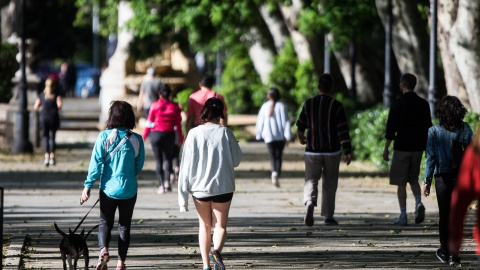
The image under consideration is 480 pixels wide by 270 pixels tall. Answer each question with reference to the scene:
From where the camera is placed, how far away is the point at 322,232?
12305mm

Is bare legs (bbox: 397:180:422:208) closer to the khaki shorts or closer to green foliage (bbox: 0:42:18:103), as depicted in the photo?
the khaki shorts

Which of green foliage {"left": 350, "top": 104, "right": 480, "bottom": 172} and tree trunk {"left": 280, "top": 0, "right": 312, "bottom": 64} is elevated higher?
tree trunk {"left": 280, "top": 0, "right": 312, "bottom": 64}

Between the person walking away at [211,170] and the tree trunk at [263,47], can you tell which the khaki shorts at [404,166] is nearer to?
the person walking away at [211,170]

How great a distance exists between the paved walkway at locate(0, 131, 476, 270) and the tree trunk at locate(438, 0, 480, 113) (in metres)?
1.85

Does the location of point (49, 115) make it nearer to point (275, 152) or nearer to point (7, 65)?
point (7, 65)

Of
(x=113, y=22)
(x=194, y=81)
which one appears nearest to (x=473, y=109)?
(x=194, y=81)

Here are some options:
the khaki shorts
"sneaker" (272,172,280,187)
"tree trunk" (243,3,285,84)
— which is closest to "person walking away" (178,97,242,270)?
the khaki shorts

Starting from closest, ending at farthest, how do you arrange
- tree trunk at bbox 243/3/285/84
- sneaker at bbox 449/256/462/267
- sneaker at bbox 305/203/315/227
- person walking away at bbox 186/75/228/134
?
sneaker at bbox 449/256/462/267 < sneaker at bbox 305/203/315/227 < person walking away at bbox 186/75/228/134 < tree trunk at bbox 243/3/285/84

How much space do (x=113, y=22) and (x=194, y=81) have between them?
798 cm

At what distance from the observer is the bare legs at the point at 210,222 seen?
9.20m

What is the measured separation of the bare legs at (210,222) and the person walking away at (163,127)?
660cm

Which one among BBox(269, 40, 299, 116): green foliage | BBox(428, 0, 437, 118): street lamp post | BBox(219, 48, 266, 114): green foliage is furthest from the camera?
BBox(219, 48, 266, 114): green foliage

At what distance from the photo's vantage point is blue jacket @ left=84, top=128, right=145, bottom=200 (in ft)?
30.3

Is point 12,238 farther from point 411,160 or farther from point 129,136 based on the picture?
point 411,160
